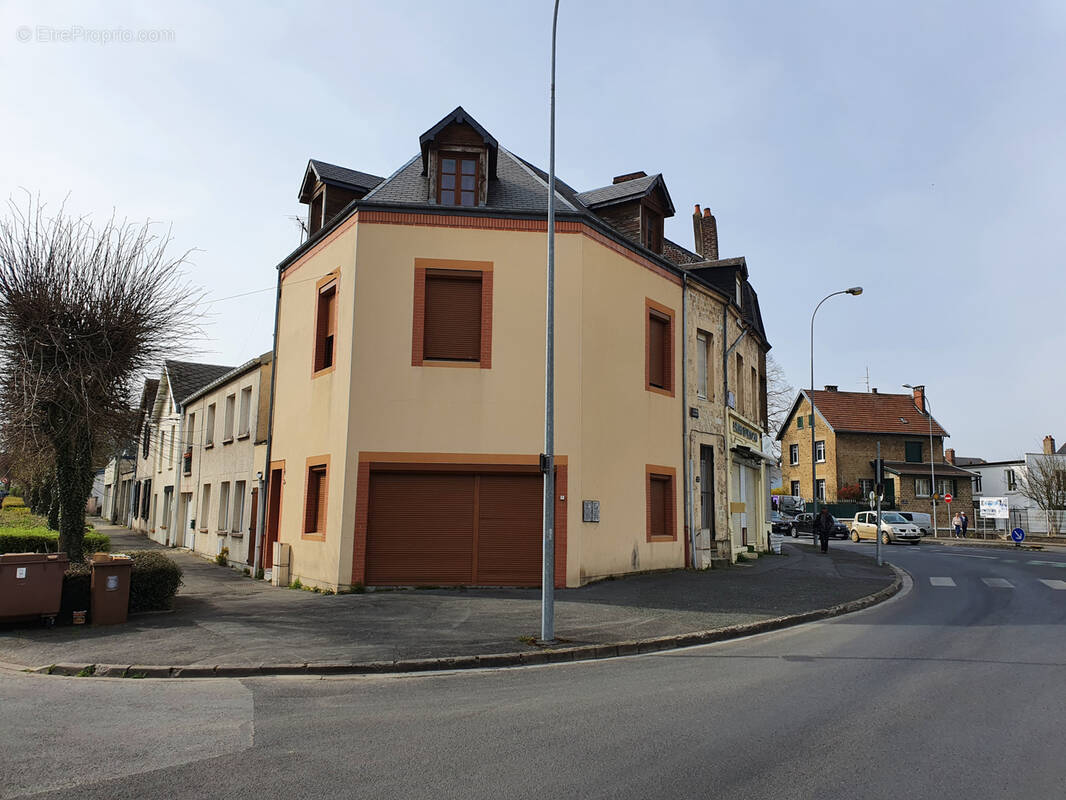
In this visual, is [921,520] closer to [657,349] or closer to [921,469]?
[921,469]

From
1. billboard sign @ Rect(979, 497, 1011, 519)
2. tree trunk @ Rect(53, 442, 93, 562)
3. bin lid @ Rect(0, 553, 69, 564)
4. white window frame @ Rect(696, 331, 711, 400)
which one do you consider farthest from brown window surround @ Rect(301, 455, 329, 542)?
billboard sign @ Rect(979, 497, 1011, 519)

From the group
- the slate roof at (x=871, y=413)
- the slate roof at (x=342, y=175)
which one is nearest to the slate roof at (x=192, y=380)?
the slate roof at (x=342, y=175)

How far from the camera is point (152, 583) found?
12156 mm

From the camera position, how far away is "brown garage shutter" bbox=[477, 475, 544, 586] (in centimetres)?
1513

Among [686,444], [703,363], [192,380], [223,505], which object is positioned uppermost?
[192,380]

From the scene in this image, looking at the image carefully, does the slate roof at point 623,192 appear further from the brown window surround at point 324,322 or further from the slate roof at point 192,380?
the slate roof at point 192,380

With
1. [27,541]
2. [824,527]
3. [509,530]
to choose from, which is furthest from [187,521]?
[824,527]

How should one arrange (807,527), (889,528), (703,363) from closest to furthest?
1. (703,363)
2. (889,528)
3. (807,527)

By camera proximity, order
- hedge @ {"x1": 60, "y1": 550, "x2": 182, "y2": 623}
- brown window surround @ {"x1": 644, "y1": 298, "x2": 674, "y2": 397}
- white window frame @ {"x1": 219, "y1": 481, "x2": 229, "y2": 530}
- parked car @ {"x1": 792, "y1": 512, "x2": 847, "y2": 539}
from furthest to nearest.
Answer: parked car @ {"x1": 792, "y1": 512, "x2": 847, "y2": 539}, white window frame @ {"x1": 219, "y1": 481, "x2": 229, "y2": 530}, brown window surround @ {"x1": 644, "y1": 298, "x2": 674, "y2": 397}, hedge @ {"x1": 60, "y1": 550, "x2": 182, "y2": 623}

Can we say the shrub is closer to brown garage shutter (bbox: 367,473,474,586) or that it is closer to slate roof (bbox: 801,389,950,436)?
brown garage shutter (bbox: 367,473,474,586)

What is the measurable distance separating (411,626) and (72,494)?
7058mm

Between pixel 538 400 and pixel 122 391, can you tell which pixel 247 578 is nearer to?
pixel 122 391

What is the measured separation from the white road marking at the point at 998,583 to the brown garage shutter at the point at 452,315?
12348 mm

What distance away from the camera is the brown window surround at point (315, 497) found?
628 inches
